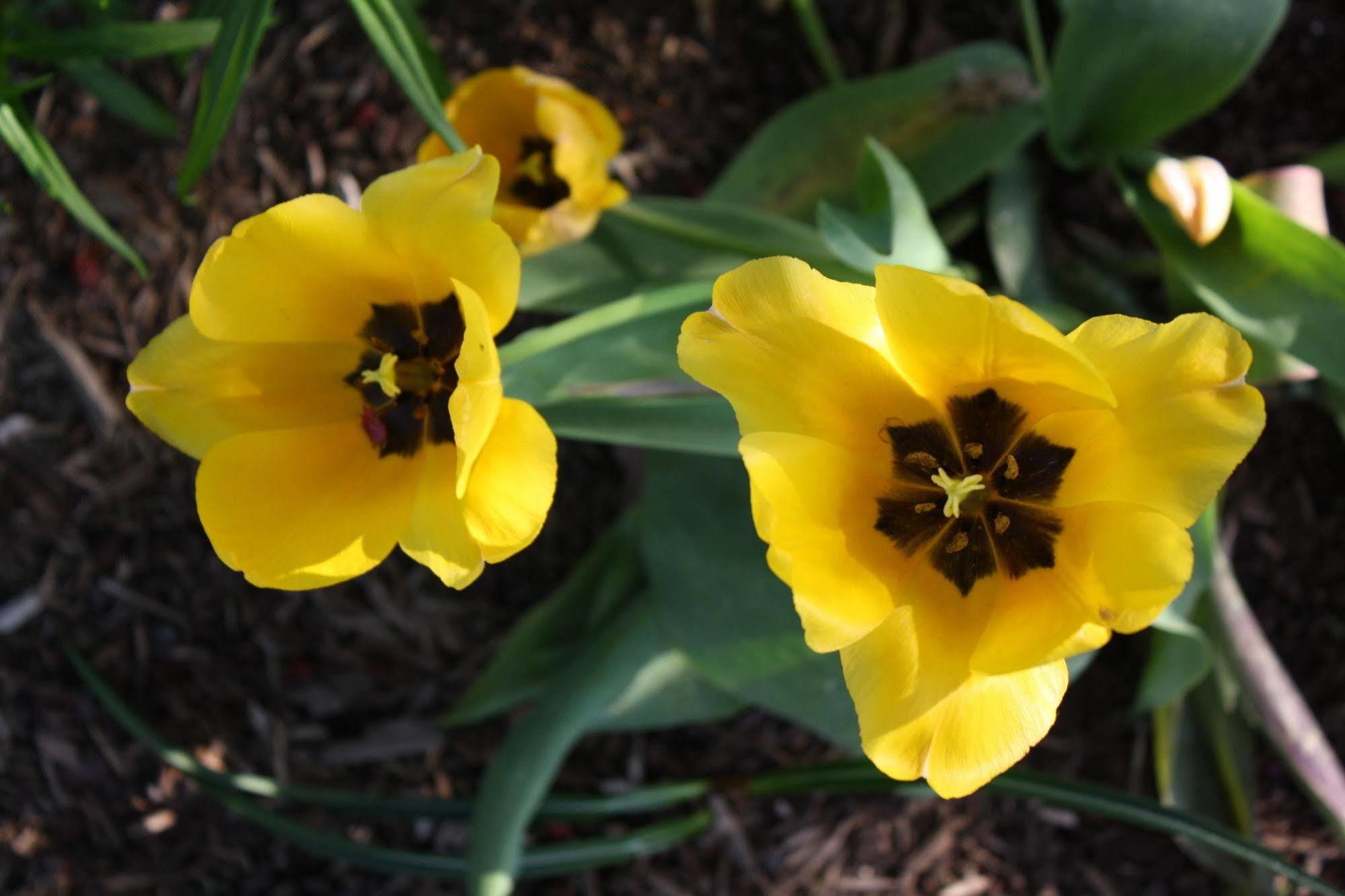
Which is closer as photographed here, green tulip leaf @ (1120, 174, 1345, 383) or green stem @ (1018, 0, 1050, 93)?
green tulip leaf @ (1120, 174, 1345, 383)

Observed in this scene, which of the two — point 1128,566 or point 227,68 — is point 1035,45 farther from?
point 227,68

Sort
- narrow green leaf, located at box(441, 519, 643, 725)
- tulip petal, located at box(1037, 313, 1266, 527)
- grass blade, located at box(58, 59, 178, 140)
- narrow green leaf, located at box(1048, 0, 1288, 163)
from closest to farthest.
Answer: tulip petal, located at box(1037, 313, 1266, 527) → narrow green leaf, located at box(1048, 0, 1288, 163) → grass blade, located at box(58, 59, 178, 140) → narrow green leaf, located at box(441, 519, 643, 725)

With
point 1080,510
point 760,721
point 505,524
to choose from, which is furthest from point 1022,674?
point 760,721

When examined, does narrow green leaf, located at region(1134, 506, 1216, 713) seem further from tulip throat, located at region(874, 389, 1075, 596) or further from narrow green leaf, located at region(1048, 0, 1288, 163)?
narrow green leaf, located at region(1048, 0, 1288, 163)

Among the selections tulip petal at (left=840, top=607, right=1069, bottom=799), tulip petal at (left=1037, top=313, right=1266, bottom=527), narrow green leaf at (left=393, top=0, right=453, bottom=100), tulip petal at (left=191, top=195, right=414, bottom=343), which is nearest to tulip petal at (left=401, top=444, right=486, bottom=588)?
tulip petal at (left=191, top=195, right=414, bottom=343)

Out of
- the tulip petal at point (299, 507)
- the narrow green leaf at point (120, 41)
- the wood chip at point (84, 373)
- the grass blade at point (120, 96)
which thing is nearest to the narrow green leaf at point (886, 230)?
the tulip petal at point (299, 507)

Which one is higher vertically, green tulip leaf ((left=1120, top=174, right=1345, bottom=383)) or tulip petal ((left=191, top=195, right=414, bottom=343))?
tulip petal ((left=191, top=195, right=414, bottom=343))
